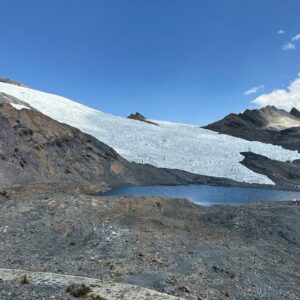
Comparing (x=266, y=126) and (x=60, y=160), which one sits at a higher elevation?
(x=266, y=126)

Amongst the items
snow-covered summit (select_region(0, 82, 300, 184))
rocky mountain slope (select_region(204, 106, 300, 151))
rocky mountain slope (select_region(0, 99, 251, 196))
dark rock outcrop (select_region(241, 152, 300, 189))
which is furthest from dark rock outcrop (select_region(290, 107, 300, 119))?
rocky mountain slope (select_region(0, 99, 251, 196))

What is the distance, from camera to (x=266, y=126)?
430 feet

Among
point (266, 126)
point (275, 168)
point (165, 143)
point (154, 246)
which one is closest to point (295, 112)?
point (266, 126)

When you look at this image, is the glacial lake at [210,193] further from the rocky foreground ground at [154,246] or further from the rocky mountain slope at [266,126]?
the rocky mountain slope at [266,126]

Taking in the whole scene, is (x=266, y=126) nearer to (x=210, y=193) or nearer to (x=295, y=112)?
(x=295, y=112)

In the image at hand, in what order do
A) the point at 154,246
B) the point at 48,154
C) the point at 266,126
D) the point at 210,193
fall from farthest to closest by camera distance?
the point at 266,126
the point at 48,154
the point at 210,193
the point at 154,246

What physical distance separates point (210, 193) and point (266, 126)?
82.3 m

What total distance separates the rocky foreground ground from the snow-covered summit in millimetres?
42170

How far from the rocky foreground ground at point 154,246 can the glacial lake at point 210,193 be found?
19590 millimetres

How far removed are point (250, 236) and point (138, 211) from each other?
264 inches

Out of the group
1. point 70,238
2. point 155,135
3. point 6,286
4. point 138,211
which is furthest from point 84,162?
point 6,286

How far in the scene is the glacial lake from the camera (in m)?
49.1

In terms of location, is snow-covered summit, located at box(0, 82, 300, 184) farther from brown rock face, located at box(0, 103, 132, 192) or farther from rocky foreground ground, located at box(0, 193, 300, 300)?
rocky foreground ground, located at box(0, 193, 300, 300)

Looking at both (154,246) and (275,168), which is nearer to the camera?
(154,246)
